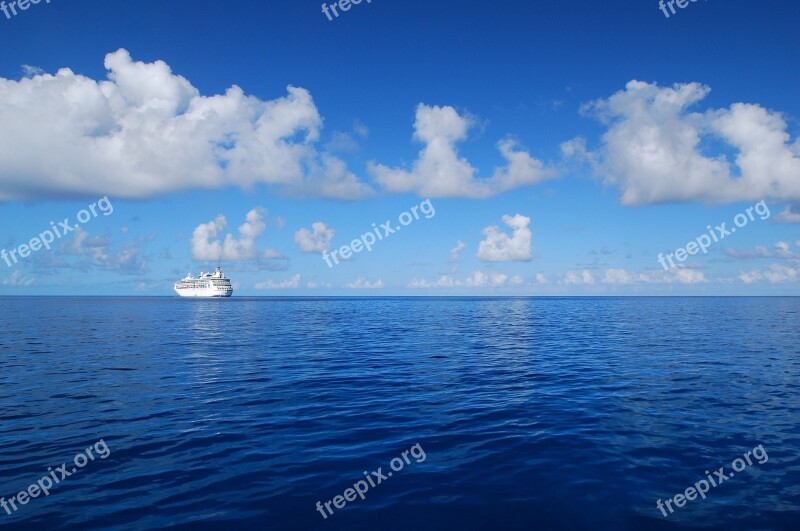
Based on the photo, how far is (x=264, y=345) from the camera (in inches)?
1635

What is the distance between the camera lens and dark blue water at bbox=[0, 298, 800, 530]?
9.91 meters

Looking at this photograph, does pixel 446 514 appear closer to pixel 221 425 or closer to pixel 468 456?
pixel 468 456

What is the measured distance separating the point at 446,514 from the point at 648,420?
449 inches

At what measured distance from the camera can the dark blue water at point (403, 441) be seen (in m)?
9.91
